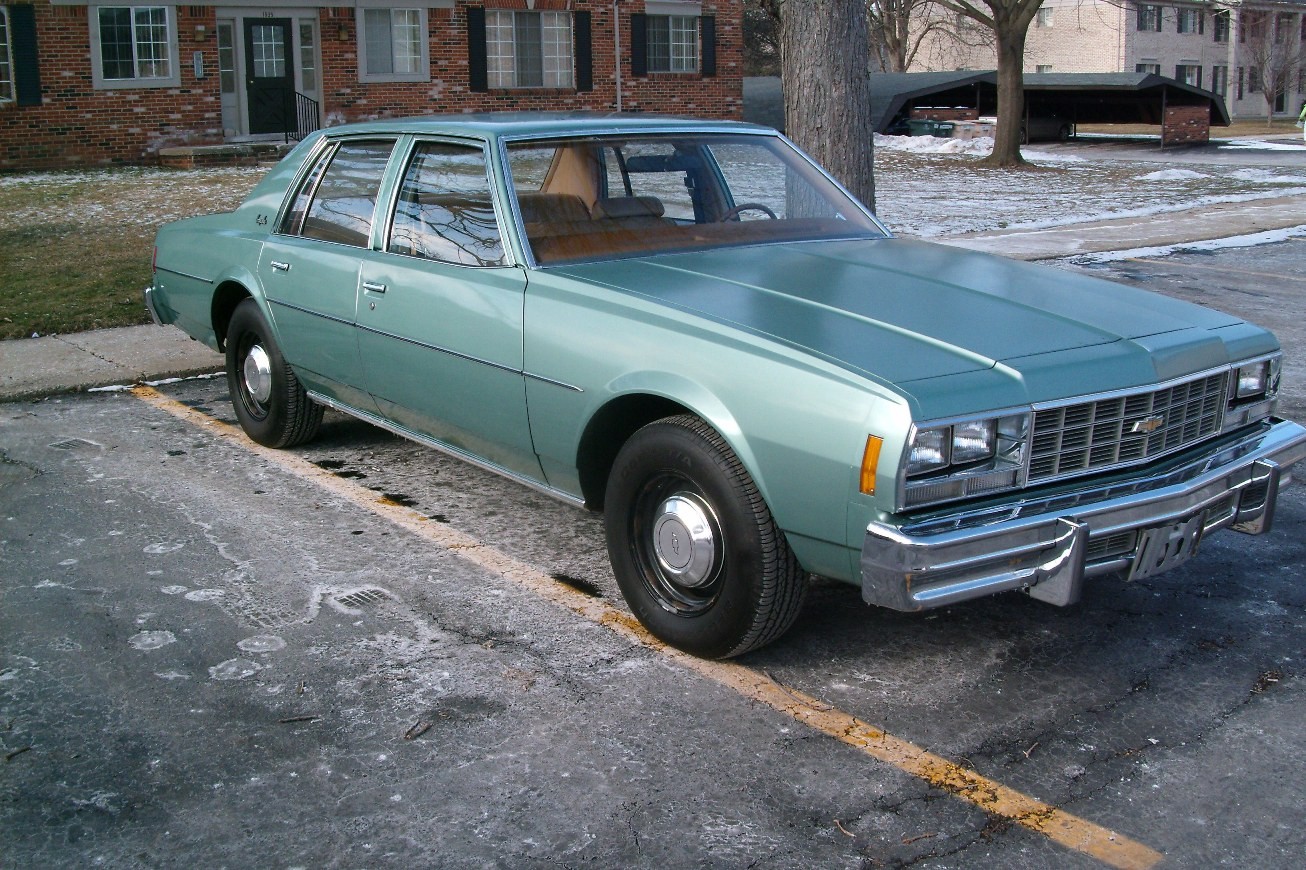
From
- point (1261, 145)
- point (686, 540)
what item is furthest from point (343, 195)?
point (1261, 145)

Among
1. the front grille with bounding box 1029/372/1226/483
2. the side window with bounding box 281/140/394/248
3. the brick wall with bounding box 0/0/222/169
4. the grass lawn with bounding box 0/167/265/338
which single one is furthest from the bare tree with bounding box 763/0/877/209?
the brick wall with bounding box 0/0/222/169

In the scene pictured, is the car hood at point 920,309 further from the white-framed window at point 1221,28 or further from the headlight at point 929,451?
the white-framed window at point 1221,28

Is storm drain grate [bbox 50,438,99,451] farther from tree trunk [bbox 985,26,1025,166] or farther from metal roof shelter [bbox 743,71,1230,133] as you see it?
metal roof shelter [bbox 743,71,1230,133]

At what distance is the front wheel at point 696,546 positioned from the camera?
3.76m

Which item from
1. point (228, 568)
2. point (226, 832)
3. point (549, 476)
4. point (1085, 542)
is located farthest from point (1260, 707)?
point (228, 568)

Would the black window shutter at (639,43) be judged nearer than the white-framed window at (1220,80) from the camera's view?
Yes

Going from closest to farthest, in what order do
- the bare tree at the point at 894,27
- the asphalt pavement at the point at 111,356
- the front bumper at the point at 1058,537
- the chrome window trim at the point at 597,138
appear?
the front bumper at the point at 1058,537 → the chrome window trim at the point at 597,138 → the asphalt pavement at the point at 111,356 → the bare tree at the point at 894,27

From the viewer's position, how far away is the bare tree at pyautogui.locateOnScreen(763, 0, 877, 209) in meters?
8.92

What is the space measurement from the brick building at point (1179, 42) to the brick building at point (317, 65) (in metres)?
26.1

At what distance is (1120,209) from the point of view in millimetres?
17453

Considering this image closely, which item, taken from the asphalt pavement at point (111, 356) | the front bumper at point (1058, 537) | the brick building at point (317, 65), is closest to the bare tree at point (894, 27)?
the brick building at point (317, 65)

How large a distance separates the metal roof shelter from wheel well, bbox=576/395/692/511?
27785 millimetres

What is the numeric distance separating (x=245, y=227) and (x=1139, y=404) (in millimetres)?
4112

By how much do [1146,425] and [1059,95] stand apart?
108 ft
